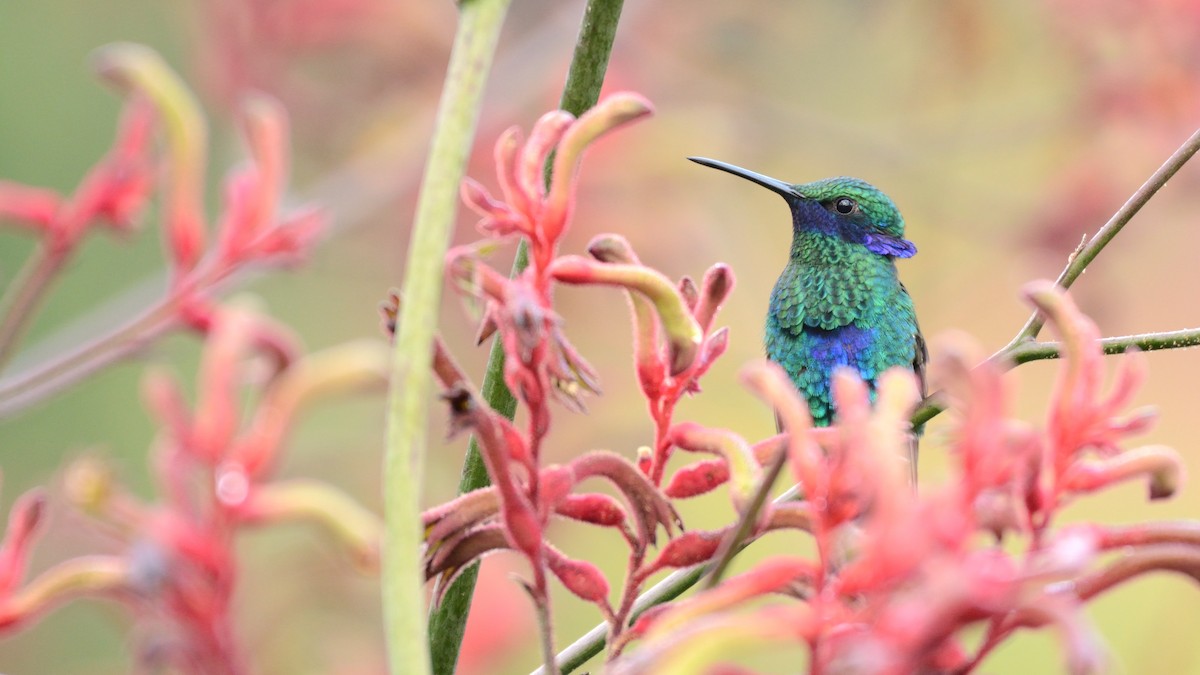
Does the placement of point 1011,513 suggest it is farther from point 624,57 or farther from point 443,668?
point 624,57

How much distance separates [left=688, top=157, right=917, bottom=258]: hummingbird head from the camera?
1.58 m

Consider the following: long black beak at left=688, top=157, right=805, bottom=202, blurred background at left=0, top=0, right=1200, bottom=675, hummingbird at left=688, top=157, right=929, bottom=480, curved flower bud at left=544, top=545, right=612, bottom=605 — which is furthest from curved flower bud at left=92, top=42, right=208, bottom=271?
hummingbird at left=688, top=157, right=929, bottom=480

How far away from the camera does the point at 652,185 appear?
2029mm

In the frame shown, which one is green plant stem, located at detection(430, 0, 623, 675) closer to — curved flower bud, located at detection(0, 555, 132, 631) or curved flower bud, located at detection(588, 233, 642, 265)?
Answer: curved flower bud, located at detection(588, 233, 642, 265)

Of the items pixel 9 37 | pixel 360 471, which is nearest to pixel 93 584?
pixel 360 471

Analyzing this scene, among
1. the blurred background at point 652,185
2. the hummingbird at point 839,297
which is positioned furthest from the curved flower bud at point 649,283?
the hummingbird at point 839,297

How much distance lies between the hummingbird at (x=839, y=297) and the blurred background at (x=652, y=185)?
6.2 inches

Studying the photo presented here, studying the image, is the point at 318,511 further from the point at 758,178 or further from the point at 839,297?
the point at 839,297

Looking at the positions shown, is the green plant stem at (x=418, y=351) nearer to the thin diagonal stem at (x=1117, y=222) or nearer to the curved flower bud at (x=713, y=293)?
the curved flower bud at (x=713, y=293)

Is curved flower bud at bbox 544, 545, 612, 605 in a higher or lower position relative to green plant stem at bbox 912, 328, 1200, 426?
lower

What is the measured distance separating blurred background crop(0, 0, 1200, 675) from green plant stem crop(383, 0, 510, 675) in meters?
0.86

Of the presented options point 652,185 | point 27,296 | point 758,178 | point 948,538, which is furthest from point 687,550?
point 652,185

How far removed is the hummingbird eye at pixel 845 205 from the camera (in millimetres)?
1579

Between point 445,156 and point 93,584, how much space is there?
5.7 inches
